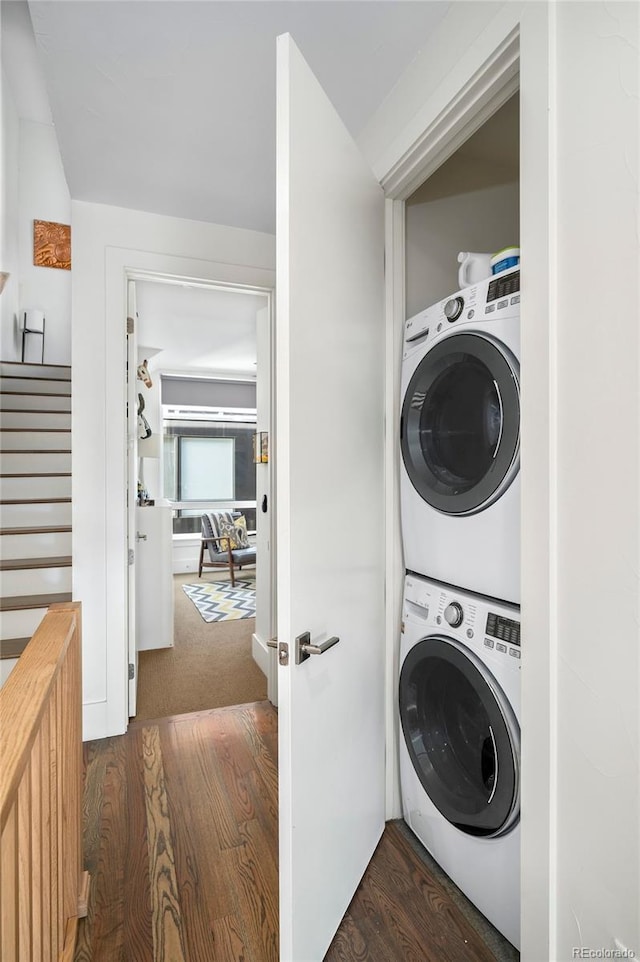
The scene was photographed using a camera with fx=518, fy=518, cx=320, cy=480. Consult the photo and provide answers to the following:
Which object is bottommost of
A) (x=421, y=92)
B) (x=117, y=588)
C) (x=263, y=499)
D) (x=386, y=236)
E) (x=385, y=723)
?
(x=385, y=723)

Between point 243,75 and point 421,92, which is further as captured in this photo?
point 243,75

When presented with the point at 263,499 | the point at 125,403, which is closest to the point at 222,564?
the point at 263,499

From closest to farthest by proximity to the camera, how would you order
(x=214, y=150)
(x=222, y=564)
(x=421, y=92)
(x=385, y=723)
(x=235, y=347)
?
(x=421, y=92) → (x=385, y=723) → (x=214, y=150) → (x=235, y=347) → (x=222, y=564)

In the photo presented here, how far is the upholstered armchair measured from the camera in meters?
5.93

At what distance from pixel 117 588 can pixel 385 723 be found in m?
1.39

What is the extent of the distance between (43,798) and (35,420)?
119 inches

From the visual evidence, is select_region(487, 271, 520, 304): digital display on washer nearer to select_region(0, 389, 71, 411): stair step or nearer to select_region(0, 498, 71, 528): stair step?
select_region(0, 498, 71, 528): stair step

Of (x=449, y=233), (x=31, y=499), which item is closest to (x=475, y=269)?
(x=449, y=233)

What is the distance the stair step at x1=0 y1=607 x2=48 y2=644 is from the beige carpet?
69cm

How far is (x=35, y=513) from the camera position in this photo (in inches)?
114

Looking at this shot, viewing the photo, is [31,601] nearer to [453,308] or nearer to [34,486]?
[34,486]

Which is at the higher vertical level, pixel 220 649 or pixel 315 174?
pixel 315 174

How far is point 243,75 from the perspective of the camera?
5.19 feet

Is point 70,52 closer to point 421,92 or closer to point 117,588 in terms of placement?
point 421,92
